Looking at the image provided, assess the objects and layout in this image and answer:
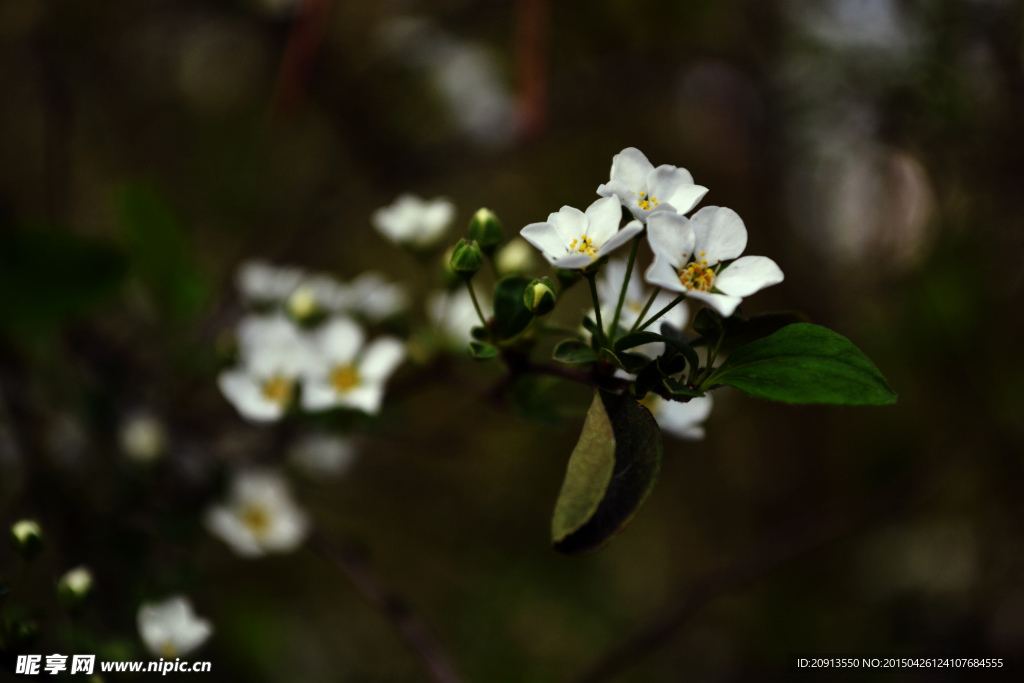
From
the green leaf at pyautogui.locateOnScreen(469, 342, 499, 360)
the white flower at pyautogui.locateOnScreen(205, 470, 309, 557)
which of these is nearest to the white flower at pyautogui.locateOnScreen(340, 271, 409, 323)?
the white flower at pyautogui.locateOnScreen(205, 470, 309, 557)

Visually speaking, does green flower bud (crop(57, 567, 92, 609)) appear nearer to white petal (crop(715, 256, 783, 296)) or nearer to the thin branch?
the thin branch

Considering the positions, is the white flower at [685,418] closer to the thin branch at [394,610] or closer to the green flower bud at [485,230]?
the green flower bud at [485,230]

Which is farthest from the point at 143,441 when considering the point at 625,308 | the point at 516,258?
the point at 625,308

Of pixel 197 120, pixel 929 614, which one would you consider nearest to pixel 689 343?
pixel 929 614

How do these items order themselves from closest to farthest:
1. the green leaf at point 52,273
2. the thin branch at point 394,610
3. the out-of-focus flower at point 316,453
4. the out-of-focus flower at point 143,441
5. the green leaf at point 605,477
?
the green leaf at point 605,477 < the thin branch at point 394,610 < the green leaf at point 52,273 < the out-of-focus flower at point 143,441 < the out-of-focus flower at point 316,453

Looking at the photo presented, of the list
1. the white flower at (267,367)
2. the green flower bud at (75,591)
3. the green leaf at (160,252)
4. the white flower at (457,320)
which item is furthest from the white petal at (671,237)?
the green leaf at (160,252)

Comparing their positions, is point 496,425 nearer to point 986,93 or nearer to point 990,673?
point 990,673
